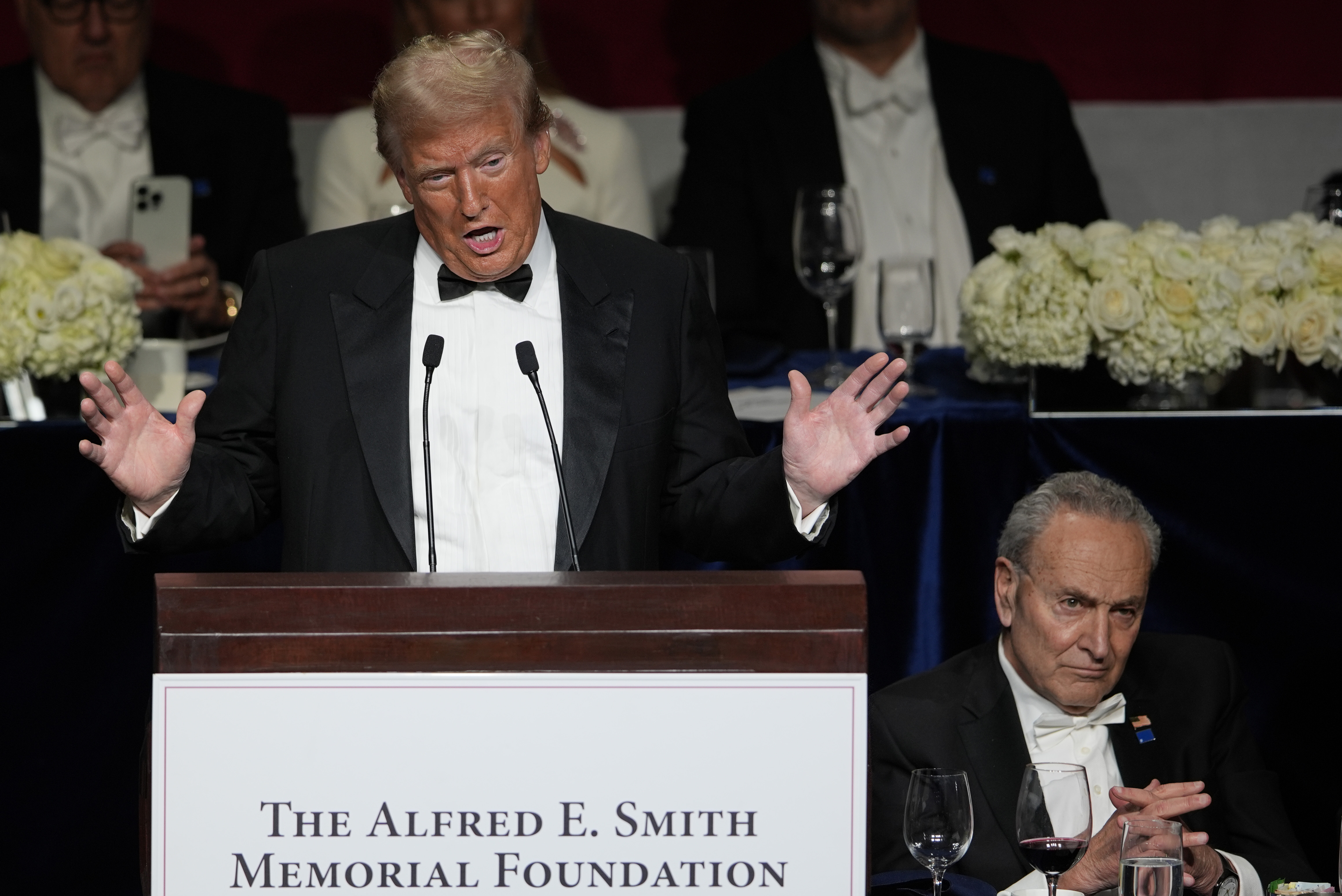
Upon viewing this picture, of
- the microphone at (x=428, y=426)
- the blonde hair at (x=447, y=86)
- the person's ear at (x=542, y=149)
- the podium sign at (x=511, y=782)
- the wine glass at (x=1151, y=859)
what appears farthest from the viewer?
the person's ear at (x=542, y=149)

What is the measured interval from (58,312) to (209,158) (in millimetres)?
1732

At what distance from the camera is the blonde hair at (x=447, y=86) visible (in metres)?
1.85

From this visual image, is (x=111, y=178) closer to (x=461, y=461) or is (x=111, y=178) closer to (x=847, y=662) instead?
(x=461, y=461)

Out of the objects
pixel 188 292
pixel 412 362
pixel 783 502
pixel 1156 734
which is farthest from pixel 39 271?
pixel 1156 734

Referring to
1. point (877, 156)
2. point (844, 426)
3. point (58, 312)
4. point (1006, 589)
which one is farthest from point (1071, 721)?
point (877, 156)

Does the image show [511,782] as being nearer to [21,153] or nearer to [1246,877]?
[1246,877]

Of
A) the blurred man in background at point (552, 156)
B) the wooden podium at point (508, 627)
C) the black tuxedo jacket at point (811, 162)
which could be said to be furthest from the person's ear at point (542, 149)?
the black tuxedo jacket at point (811, 162)

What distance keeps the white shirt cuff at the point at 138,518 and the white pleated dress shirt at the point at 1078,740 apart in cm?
123

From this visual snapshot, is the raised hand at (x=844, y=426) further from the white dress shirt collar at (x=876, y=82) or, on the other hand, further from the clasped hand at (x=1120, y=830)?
the white dress shirt collar at (x=876, y=82)

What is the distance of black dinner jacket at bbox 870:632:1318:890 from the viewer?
2297 mm

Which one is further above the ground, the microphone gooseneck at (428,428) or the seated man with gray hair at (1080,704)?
the microphone gooseneck at (428,428)

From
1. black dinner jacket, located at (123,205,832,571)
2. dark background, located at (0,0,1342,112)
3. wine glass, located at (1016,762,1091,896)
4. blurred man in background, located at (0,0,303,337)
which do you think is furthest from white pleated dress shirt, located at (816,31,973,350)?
wine glass, located at (1016,762,1091,896)

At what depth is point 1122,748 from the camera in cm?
244

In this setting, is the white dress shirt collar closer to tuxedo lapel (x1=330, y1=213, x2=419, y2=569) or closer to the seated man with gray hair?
the seated man with gray hair
